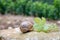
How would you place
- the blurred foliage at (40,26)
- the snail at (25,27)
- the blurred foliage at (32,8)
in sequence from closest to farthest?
the snail at (25,27) < the blurred foliage at (40,26) < the blurred foliage at (32,8)

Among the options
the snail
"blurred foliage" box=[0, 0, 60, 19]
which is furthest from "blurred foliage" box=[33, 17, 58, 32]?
"blurred foliage" box=[0, 0, 60, 19]

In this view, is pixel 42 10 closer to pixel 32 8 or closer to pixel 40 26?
pixel 32 8

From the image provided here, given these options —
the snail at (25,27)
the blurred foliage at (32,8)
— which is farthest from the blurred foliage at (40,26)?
the blurred foliage at (32,8)

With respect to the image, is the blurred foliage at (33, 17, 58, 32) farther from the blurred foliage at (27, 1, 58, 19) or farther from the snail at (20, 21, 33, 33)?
the blurred foliage at (27, 1, 58, 19)

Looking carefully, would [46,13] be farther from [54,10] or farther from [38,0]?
[38,0]

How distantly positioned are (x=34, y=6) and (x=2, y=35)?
3450mm

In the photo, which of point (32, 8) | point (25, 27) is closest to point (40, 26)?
point (25, 27)

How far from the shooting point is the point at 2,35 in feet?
14.0

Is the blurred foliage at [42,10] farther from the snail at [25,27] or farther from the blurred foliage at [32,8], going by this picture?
the snail at [25,27]

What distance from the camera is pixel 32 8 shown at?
7582 millimetres

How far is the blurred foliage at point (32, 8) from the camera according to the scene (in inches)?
275

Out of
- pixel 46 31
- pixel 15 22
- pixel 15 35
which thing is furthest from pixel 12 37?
pixel 15 22

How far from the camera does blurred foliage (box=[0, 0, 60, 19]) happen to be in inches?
275

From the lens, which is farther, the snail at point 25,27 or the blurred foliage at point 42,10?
the blurred foliage at point 42,10
